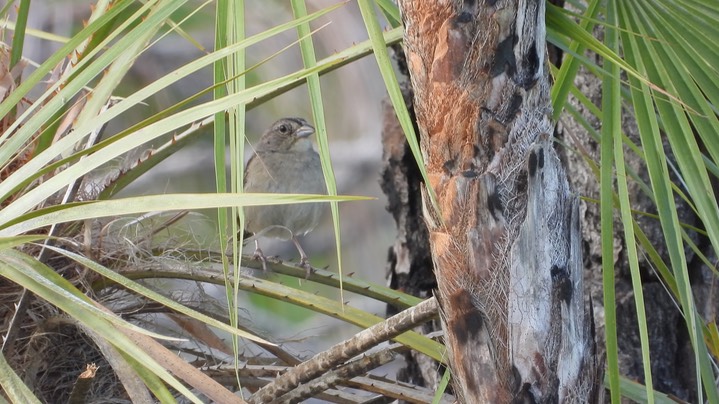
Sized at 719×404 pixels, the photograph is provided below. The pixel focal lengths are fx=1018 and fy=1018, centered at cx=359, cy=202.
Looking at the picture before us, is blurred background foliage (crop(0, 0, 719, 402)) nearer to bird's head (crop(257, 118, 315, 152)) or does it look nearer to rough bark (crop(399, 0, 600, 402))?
rough bark (crop(399, 0, 600, 402))

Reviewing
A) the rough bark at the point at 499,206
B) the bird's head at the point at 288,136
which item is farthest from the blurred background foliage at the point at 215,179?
the bird's head at the point at 288,136

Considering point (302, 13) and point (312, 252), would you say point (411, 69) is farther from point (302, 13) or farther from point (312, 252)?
point (312, 252)

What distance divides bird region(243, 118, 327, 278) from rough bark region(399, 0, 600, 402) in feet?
10.3

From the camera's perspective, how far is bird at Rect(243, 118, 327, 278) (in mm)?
5000

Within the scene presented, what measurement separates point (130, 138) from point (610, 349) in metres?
0.87

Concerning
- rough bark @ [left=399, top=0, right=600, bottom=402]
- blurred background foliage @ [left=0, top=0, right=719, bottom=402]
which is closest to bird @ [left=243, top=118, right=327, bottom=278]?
blurred background foliage @ [left=0, top=0, right=719, bottom=402]

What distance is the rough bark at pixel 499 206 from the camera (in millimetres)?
1744

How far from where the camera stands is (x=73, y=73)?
1.68m

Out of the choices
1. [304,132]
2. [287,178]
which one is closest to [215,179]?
[287,178]

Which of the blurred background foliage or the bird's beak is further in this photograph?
the bird's beak

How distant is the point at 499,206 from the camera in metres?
1.75

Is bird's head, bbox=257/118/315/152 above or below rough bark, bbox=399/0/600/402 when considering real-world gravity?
below

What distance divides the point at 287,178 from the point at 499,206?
340 centimetres

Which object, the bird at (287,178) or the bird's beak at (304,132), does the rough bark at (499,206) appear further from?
the bird's beak at (304,132)
